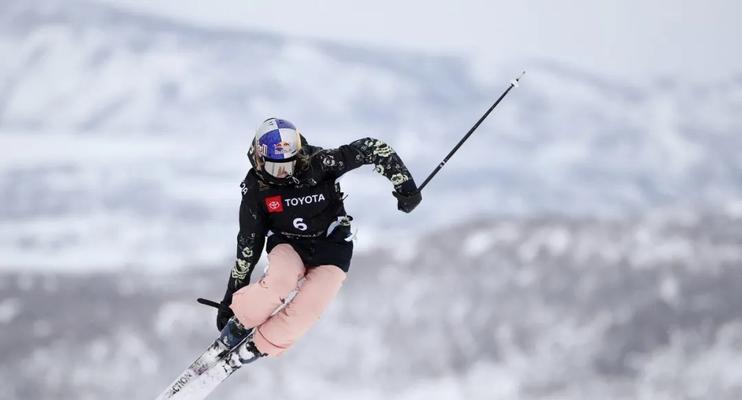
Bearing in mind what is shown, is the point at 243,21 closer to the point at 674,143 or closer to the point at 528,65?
the point at 528,65

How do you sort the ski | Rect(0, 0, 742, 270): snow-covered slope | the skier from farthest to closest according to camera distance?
1. Rect(0, 0, 742, 270): snow-covered slope
2. the ski
3. the skier

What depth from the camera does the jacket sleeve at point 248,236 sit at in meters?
6.21

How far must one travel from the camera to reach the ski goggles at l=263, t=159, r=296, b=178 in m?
6.00

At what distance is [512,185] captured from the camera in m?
14.2

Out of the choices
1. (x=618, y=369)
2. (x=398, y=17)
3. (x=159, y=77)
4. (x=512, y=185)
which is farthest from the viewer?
(x=398, y=17)

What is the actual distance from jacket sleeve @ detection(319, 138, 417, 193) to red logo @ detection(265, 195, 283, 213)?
38 cm

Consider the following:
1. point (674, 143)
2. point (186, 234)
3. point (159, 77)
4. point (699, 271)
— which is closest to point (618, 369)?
point (699, 271)

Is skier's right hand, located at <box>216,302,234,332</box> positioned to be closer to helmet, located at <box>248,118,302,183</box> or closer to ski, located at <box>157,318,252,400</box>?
ski, located at <box>157,318,252,400</box>

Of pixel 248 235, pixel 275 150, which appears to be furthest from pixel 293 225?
pixel 275 150

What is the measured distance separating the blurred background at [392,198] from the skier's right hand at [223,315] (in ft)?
16.5

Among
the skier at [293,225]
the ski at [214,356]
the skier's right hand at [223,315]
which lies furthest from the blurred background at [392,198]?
the skier at [293,225]

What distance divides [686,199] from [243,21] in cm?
829

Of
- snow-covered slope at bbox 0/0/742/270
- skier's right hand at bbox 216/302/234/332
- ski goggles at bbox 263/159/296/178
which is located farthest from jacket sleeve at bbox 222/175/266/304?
snow-covered slope at bbox 0/0/742/270

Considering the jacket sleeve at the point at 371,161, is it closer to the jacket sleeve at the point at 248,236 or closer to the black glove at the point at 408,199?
the black glove at the point at 408,199
